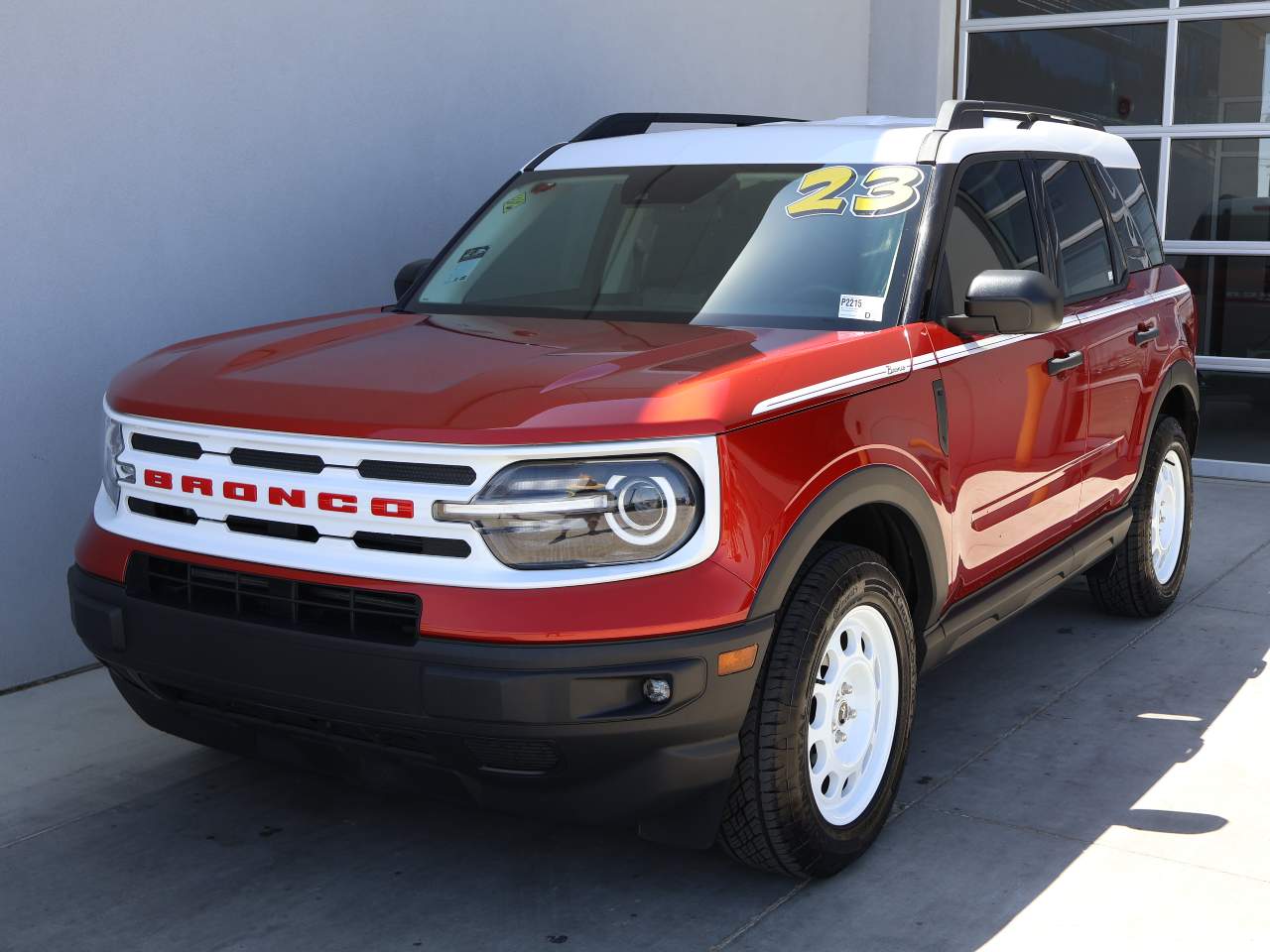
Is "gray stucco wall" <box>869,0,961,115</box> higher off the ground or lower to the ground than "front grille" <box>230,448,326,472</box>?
higher

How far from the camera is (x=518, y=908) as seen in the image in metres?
3.36

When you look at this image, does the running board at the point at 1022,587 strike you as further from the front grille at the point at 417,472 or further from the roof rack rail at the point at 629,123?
the roof rack rail at the point at 629,123

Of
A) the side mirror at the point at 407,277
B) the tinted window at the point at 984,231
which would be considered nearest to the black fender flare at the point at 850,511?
the tinted window at the point at 984,231

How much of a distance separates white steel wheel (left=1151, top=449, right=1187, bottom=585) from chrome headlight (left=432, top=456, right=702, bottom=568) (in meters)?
3.51

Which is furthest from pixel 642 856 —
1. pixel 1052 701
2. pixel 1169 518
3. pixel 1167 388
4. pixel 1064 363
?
pixel 1169 518

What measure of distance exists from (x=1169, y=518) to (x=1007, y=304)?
8.36ft

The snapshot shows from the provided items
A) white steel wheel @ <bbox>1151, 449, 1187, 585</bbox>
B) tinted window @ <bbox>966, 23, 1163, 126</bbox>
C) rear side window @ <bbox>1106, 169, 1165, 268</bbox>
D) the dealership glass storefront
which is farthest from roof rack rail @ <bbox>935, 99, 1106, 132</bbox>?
tinted window @ <bbox>966, 23, 1163, 126</bbox>

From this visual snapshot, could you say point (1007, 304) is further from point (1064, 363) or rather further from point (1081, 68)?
point (1081, 68)

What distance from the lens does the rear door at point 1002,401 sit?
3.94 m

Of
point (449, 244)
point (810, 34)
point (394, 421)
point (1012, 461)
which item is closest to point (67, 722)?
point (449, 244)

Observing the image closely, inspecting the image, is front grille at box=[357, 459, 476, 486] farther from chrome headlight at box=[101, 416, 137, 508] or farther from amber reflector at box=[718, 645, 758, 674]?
chrome headlight at box=[101, 416, 137, 508]

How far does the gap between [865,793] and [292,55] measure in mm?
3814

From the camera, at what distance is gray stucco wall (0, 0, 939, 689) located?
4828mm

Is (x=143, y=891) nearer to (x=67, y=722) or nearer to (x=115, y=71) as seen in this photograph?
(x=67, y=722)
